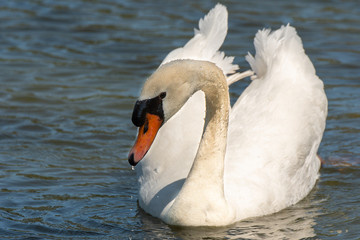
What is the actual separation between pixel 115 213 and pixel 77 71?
16.6 feet

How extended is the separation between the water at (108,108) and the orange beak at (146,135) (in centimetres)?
99

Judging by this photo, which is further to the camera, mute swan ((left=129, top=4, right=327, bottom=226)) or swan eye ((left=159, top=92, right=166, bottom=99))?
mute swan ((left=129, top=4, right=327, bottom=226))

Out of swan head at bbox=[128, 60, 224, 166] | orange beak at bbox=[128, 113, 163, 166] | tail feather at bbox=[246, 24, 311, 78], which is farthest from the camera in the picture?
tail feather at bbox=[246, 24, 311, 78]

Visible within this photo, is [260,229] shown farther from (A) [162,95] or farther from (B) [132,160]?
(A) [162,95]

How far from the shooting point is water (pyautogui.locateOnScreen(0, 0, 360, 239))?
24.4 ft

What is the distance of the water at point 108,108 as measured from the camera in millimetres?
7445

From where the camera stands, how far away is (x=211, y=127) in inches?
278

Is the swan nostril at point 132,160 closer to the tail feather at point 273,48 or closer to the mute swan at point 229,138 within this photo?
the mute swan at point 229,138

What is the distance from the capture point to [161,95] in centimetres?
639

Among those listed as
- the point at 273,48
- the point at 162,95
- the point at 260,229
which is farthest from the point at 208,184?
the point at 273,48

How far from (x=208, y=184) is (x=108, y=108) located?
4.15 metres

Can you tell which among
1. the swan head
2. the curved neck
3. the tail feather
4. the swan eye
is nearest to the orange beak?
the swan head

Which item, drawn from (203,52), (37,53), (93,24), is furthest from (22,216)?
(93,24)

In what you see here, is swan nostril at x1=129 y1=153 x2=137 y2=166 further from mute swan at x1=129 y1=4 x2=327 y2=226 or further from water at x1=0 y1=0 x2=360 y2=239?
water at x1=0 y1=0 x2=360 y2=239
